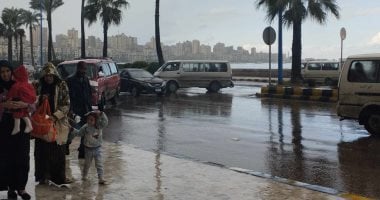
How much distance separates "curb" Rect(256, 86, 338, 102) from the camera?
20.4m

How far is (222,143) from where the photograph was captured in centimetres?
1093

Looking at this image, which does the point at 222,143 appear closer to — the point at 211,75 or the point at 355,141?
the point at 355,141

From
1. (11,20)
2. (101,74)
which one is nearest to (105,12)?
(101,74)

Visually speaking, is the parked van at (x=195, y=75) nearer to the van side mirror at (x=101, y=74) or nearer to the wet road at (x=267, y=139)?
the wet road at (x=267, y=139)

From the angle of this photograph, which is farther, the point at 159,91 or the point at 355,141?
the point at 159,91

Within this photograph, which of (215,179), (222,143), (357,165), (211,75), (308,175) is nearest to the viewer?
(215,179)

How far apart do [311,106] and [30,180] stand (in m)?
13.2

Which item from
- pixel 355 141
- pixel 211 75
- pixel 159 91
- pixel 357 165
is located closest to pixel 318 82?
pixel 211 75

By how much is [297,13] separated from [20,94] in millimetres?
22720

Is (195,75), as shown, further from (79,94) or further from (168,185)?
(168,185)

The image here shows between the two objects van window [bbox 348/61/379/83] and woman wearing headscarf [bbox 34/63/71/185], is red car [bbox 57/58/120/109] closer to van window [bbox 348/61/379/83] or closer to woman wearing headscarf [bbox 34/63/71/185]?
van window [bbox 348/61/379/83]

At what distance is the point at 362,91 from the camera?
1179cm

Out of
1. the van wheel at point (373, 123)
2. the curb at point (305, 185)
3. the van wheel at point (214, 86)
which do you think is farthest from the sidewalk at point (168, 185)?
Result: the van wheel at point (214, 86)

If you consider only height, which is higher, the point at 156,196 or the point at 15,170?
the point at 15,170
